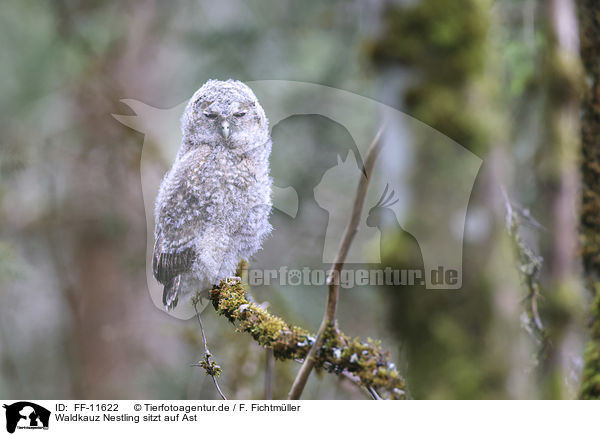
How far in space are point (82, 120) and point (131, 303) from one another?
1071 millimetres

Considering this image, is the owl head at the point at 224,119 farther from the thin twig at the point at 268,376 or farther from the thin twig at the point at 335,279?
the thin twig at the point at 268,376

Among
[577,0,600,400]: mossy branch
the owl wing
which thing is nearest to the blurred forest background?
[577,0,600,400]: mossy branch

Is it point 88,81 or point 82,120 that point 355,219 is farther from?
point 82,120

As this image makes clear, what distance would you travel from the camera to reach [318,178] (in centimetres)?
165

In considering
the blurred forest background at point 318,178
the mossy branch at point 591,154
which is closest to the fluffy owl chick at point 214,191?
the blurred forest background at point 318,178

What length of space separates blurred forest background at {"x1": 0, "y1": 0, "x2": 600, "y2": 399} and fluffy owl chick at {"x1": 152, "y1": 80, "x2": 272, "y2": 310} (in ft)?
0.48

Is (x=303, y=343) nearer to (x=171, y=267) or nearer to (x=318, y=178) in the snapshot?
(x=171, y=267)

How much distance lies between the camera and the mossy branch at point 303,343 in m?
1.21

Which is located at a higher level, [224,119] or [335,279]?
[224,119]

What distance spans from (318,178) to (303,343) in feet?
1.89

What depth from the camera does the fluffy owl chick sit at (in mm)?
1174
